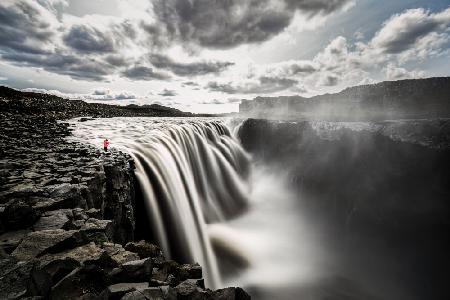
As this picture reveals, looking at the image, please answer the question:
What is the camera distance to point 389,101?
134 ft

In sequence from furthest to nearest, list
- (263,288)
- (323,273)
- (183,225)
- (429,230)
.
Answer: (429,230) < (323,273) < (263,288) < (183,225)

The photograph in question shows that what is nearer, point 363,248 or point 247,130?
point 363,248

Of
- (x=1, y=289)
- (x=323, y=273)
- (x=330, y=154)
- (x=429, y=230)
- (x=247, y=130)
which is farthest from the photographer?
(x=247, y=130)

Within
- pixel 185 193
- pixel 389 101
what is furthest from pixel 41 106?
pixel 389 101

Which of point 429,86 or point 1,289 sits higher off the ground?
point 429,86

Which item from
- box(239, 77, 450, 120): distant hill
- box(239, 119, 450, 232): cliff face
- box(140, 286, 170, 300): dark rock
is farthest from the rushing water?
box(239, 77, 450, 120): distant hill

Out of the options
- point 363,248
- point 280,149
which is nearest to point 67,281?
point 363,248

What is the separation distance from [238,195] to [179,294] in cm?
2025

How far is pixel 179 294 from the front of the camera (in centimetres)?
418

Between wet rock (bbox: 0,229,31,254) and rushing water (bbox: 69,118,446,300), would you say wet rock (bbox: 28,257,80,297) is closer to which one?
wet rock (bbox: 0,229,31,254)

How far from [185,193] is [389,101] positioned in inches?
1604

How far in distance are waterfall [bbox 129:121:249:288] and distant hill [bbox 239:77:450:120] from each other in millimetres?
20787

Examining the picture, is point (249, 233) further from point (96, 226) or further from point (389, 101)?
point (389, 101)

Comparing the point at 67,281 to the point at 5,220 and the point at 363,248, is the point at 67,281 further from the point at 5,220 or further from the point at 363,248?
the point at 363,248
